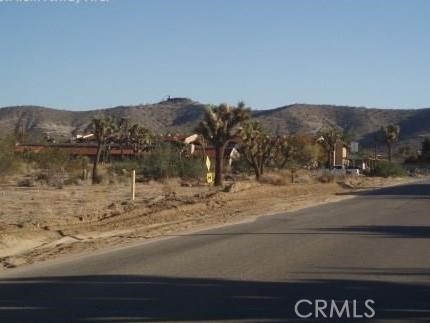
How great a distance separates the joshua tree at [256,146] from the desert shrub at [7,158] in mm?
19657

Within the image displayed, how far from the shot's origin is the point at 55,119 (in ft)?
625

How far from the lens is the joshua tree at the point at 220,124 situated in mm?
53844

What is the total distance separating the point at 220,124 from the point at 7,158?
46.3ft

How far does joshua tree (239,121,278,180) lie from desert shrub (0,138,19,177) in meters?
19.7

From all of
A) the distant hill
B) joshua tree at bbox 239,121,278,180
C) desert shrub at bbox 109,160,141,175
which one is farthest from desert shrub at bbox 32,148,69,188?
the distant hill

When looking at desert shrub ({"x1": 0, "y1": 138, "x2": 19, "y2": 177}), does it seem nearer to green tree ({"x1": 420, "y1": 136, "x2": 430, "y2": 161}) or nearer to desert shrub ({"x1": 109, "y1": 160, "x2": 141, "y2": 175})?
desert shrub ({"x1": 109, "y1": 160, "x2": 141, "y2": 175})

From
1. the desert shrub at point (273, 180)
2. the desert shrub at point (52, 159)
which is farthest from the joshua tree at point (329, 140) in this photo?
the desert shrub at point (52, 159)

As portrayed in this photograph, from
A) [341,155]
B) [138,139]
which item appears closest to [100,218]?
[138,139]

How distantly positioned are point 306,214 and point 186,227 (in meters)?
7.18

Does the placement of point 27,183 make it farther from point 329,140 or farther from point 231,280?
point 329,140

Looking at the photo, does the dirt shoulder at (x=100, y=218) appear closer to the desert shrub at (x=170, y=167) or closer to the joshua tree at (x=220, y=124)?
the joshua tree at (x=220, y=124)

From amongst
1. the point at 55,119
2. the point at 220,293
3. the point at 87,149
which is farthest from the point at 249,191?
the point at 55,119

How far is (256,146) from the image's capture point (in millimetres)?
71125

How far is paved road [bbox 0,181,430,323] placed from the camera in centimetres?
989
